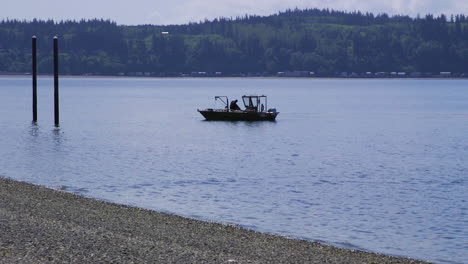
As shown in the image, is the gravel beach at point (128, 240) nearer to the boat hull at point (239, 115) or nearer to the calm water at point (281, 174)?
the calm water at point (281, 174)

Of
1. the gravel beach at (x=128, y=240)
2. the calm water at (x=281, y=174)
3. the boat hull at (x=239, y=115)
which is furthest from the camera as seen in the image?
the boat hull at (x=239, y=115)

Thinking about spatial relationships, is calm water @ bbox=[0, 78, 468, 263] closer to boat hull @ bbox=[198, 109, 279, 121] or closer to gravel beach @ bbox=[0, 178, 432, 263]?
boat hull @ bbox=[198, 109, 279, 121]

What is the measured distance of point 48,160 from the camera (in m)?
48.8

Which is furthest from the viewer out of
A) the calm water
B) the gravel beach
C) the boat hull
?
the boat hull

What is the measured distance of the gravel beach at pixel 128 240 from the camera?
17.0 m

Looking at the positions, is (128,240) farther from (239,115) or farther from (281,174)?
(239,115)

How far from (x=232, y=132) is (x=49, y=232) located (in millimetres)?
56757

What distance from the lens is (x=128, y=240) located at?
62.3ft

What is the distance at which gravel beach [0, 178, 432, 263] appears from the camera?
55.7 feet

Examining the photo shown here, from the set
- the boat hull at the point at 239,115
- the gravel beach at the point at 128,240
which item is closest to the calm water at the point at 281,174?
the boat hull at the point at 239,115

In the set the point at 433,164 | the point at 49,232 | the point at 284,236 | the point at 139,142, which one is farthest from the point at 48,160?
the point at 49,232

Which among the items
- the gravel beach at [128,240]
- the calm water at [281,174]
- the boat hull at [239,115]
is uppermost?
the gravel beach at [128,240]

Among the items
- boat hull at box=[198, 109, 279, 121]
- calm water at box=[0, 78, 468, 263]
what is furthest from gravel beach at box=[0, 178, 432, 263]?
boat hull at box=[198, 109, 279, 121]

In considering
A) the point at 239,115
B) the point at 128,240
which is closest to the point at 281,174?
the point at 128,240
